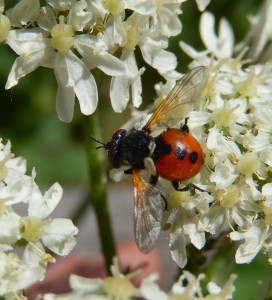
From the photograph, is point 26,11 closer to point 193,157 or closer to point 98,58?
point 98,58

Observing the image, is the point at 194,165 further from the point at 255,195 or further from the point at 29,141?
the point at 29,141

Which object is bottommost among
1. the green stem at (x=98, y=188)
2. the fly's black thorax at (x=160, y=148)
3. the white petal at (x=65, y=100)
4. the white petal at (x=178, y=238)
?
the green stem at (x=98, y=188)

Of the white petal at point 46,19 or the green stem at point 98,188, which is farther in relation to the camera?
the green stem at point 98,188

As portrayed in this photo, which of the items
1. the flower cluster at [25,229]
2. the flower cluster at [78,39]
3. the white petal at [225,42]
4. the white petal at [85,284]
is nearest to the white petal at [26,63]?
the flower cluster at [78,39]

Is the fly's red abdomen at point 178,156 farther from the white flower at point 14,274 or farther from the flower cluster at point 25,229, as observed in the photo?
the white flower at point 14,274

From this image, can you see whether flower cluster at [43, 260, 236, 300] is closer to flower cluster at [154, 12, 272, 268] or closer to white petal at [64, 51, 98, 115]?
flower cluster at [154, 12, 272, 268]

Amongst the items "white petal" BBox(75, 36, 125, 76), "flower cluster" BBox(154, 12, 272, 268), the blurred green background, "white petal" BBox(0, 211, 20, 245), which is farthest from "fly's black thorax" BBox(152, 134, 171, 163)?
the blurred green background

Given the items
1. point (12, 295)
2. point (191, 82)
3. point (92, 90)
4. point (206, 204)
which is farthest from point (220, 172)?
point (12, 295)
